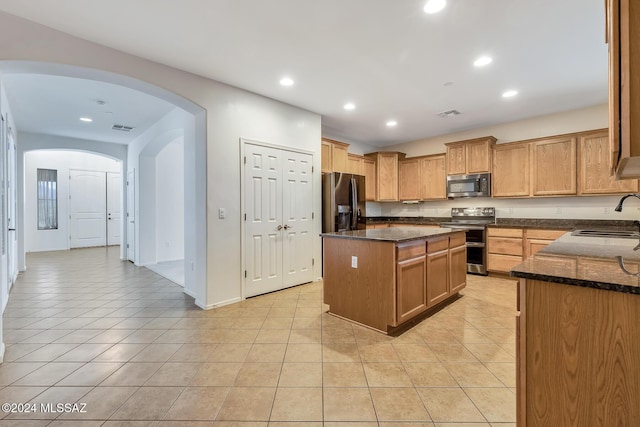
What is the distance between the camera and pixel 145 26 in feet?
7.63

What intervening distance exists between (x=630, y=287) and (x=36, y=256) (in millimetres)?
10070

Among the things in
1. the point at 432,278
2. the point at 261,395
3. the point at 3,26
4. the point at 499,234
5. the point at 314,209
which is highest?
the point at 3,26

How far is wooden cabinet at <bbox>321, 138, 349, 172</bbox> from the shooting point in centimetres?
493

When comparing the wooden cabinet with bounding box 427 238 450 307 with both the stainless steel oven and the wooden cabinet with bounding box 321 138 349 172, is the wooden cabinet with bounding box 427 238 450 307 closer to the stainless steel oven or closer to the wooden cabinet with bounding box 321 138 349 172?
the stainless steel oven

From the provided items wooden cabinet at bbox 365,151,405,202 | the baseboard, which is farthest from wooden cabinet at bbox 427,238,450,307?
wooden cabinet at bbox 365,151,405,202

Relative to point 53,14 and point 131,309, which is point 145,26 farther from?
point 131,309

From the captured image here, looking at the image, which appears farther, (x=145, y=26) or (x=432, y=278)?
(x=432, y=278)

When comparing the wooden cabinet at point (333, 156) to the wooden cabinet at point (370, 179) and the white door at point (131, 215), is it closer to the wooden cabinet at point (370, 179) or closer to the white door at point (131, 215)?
the wooden cabinet at point (370, 179)

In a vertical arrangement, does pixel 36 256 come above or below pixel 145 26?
below

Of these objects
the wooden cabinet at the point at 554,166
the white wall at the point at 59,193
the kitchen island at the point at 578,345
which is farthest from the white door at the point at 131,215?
the wooden cabinet at the point at 554,166

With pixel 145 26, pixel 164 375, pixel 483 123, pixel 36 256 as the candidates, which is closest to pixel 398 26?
pixel 145 26

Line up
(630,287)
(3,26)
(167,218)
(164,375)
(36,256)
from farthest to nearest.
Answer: (36,256)
(167,218)
(3,26)
(164,375)
(630,287)

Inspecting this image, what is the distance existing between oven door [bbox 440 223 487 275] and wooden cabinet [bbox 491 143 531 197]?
74 centimetres

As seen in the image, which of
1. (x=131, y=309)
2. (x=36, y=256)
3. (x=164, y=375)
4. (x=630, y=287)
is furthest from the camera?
(x=36, y=256)
